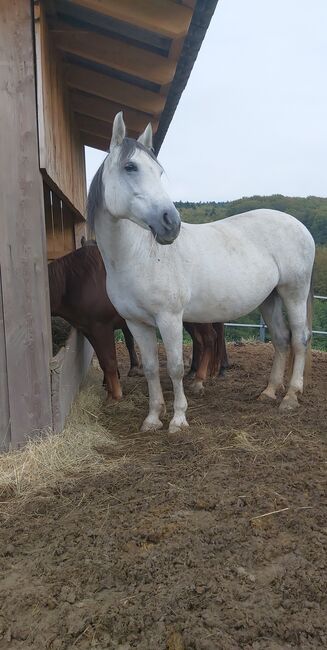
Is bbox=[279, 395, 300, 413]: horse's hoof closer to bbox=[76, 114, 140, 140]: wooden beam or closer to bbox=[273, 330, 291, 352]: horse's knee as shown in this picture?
bbox=[273, 330, 291, 352]: horse's knee

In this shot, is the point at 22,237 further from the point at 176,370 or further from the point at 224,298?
the point at 224,298

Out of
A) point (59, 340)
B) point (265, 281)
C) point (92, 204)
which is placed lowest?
point (59, 340)

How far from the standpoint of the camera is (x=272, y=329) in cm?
464

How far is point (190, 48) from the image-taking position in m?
3.44

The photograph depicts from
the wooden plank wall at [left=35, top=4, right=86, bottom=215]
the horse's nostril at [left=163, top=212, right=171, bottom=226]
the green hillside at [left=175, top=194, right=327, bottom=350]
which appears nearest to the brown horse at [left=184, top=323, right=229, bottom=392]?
the wooden plank wall at [left=35, top=4, right=86, bottom=215]

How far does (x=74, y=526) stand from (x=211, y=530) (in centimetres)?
64

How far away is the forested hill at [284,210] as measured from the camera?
1464 cm

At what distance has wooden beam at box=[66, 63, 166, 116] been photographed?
4422 millimetres

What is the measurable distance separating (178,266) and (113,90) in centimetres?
205

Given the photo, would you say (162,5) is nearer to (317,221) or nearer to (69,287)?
(69,287)

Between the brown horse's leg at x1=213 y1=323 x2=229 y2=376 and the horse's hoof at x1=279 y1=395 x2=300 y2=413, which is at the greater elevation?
the brown horse's leg at x1=213 y1=323 x2=229 y2=376

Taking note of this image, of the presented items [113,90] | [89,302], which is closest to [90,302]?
[89,302]

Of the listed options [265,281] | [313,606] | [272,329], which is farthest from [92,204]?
[313,606]

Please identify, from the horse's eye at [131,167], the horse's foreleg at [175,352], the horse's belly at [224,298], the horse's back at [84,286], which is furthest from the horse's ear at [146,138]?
the horse's back at [84,286]
